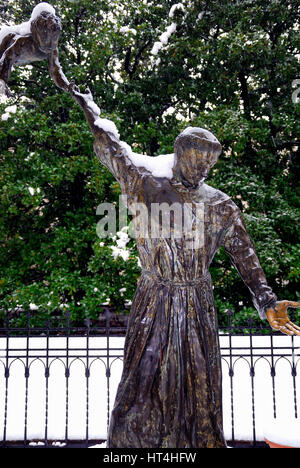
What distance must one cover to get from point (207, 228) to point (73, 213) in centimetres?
653

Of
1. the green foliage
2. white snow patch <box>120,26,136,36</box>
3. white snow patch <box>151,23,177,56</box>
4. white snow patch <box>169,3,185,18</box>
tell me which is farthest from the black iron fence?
white snow patch <box>169,3,185,18</box>

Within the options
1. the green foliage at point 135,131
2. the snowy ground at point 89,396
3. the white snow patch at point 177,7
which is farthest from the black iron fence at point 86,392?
the white snow patch at point 177,7

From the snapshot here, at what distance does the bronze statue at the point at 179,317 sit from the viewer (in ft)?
6.34

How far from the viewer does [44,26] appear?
226 cm

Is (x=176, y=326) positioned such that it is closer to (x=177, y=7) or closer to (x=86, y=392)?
(x=86, y=392)

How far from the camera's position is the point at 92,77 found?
867 centimetres

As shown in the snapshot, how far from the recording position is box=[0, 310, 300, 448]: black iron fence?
4.23 m

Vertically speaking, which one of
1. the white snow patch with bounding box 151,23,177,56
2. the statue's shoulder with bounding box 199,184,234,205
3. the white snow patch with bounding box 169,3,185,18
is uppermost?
the white snow patch with bounding box 169,3,185,18

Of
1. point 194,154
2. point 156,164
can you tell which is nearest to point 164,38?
point 156,164

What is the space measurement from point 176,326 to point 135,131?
266 inches

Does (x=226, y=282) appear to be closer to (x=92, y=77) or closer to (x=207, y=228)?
(x=92, y=77)

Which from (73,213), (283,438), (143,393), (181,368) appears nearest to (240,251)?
(181,368)

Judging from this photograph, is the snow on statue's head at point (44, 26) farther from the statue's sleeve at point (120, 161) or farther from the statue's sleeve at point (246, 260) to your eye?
the statue's sleeve at point (246, 260)

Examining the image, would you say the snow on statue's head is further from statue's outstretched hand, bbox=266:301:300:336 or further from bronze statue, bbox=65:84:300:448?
statue's outstretched hand, bbox=266:301:300:336
